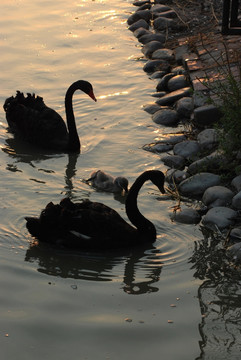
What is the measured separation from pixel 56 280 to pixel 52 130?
9.66 feet

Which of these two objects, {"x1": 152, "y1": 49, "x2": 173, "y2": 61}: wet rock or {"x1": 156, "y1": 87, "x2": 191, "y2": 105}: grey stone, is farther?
{"x1": 152, "y1": 49, "x2": 173, "y2": 61}: wet rock

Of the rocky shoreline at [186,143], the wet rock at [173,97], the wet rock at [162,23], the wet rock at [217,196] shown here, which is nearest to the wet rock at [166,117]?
the rocky shoreline at [186,143]

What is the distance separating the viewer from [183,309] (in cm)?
542

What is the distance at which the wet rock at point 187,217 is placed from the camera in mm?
6656

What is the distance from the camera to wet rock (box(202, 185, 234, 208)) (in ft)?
22.5

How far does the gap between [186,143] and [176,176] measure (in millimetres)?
668

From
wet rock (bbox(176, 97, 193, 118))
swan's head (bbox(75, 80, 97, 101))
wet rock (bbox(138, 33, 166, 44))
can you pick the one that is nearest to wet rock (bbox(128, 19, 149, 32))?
wet rock (bbox(138, 33, 166, 44))

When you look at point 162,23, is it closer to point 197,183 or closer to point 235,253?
point 197,183

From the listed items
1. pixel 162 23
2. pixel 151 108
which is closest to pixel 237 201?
pixel 151 108

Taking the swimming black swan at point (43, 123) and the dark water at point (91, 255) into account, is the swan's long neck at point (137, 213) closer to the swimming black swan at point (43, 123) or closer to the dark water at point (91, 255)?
the dark water at point (91, 255)

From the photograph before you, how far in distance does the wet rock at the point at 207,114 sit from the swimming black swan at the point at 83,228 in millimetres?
2401

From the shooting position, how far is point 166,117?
886cm

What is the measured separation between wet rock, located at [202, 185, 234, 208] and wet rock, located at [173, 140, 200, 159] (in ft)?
2.87

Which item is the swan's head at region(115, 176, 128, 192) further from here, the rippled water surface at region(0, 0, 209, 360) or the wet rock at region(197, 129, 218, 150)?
the wet rock at region(197, 129, 218, 150)
